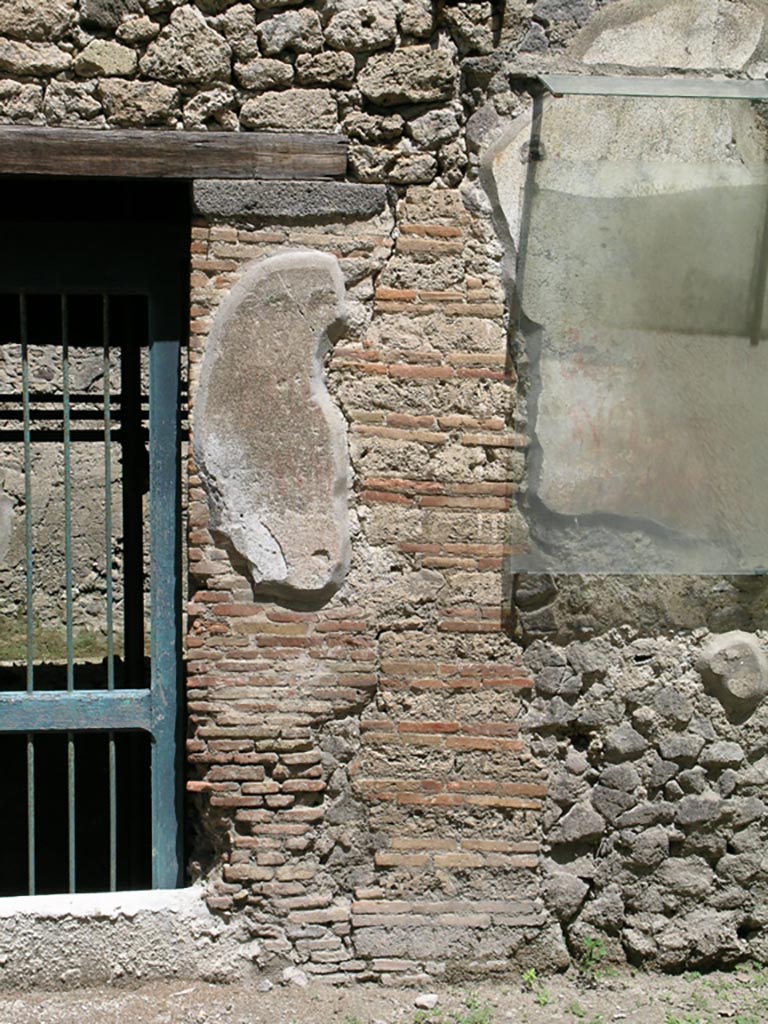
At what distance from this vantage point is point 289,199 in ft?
11.8

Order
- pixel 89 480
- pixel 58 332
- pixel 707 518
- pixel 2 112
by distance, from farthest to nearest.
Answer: pixel 89 480
pixel 58 332
pixel 707 518
pixel 2 112

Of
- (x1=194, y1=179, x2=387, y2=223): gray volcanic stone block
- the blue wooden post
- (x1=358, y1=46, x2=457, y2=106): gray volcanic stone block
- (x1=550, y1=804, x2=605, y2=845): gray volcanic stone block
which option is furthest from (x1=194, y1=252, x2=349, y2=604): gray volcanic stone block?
(x1=550, y1=804, x2=605, y2=845): gray volcanic stone block

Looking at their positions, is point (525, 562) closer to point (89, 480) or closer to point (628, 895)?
point (628, 895)

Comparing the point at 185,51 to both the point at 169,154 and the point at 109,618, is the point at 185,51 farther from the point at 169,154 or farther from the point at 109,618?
the point at 109,618

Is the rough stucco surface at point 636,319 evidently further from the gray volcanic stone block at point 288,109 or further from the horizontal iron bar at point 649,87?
the gray volcanic stone block at point 288,109

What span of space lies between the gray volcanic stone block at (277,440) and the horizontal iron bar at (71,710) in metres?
0.68

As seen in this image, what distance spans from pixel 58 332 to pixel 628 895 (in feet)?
12.3

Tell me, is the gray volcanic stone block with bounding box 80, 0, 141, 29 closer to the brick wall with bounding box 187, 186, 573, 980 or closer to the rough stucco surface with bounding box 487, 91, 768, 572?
the brick wall with bounding box 187, 186, 573, 980

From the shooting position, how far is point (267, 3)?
356cm

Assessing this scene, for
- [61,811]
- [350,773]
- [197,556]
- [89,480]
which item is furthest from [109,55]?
[89,480]

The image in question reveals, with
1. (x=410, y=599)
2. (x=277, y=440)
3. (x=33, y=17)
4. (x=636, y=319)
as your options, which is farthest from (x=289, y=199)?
(x=410, y=599)

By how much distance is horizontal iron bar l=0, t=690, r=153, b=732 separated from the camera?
3.83 metres

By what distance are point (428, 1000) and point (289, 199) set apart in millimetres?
2638

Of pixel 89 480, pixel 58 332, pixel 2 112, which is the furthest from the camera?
pixel 89 480
